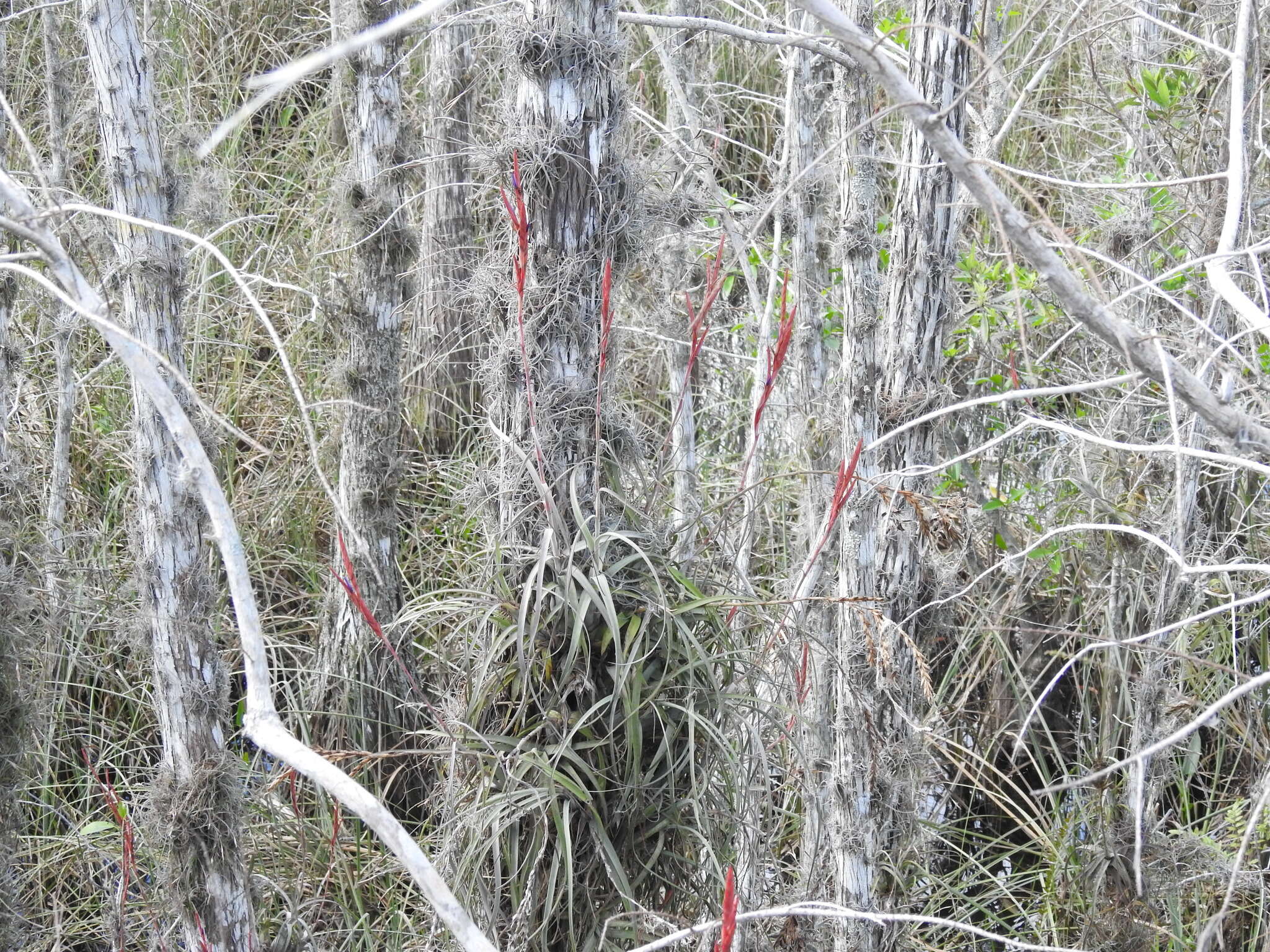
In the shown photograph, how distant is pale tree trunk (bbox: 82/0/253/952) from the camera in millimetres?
2768

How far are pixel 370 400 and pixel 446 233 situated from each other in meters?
1.76

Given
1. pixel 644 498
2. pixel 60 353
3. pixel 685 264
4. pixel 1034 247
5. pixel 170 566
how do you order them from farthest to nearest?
pixel 685 264
pixel 60 353
pixel 170 566
pixel 644 498
pixel 1034 247

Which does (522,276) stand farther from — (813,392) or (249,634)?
(813,392)

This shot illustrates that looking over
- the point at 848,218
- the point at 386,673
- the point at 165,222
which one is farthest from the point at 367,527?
the point at 848,218

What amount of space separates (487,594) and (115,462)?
373 cm

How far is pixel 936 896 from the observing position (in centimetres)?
402

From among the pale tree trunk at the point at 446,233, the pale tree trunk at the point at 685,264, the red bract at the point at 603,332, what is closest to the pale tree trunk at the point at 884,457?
the pale tree trunk at the point at 685,264

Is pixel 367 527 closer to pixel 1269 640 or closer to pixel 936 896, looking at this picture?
pixel 936 896

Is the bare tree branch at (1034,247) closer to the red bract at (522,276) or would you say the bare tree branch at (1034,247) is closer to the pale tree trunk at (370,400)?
the red bract at (522,276)

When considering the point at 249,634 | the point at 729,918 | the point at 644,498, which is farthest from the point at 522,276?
the point at 729,918

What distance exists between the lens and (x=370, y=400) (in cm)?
430

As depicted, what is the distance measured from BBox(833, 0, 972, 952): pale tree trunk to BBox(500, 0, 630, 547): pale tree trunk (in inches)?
49.7

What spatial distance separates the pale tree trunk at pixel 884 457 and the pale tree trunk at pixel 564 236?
4.15 feet

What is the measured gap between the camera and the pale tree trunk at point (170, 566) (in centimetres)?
277
